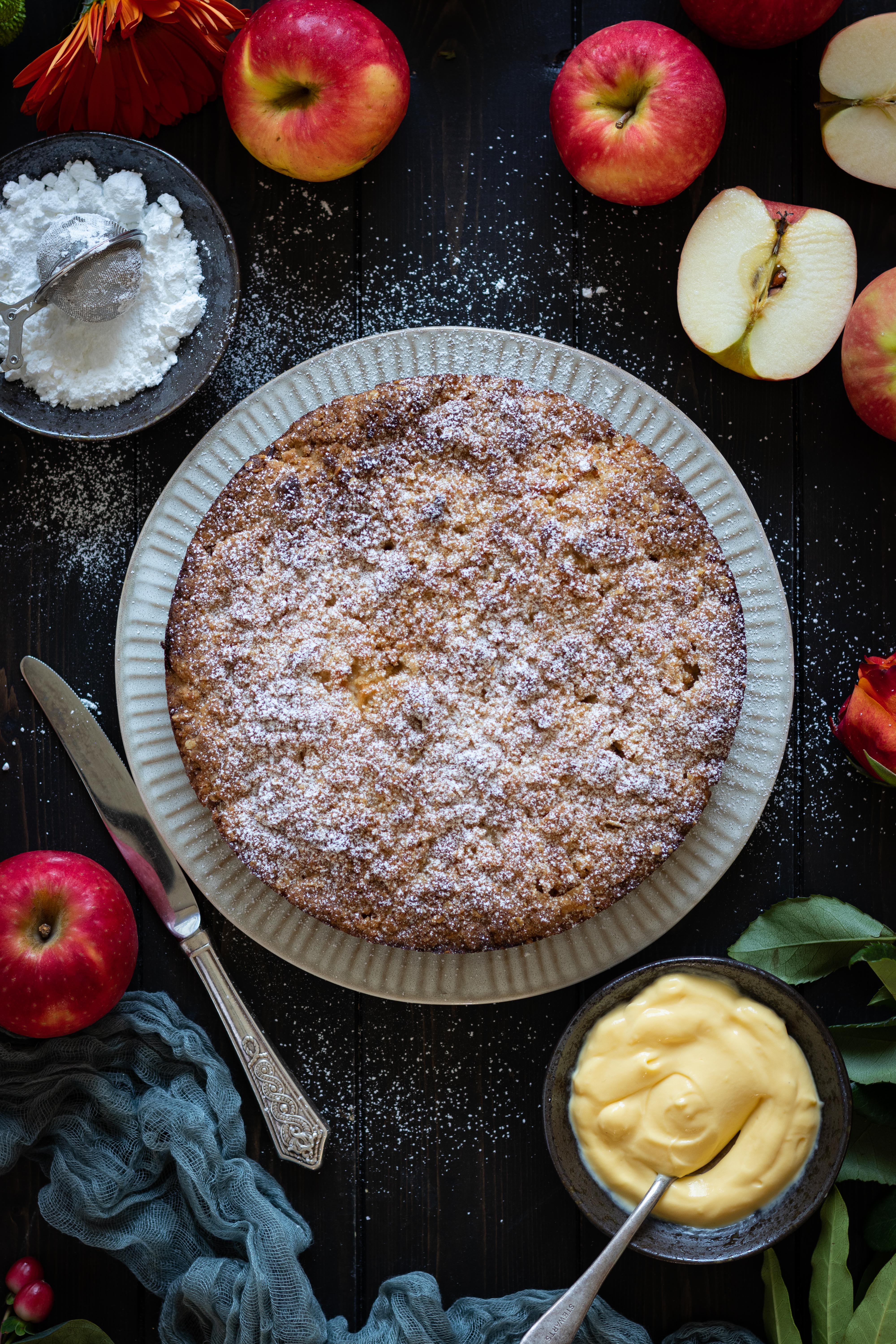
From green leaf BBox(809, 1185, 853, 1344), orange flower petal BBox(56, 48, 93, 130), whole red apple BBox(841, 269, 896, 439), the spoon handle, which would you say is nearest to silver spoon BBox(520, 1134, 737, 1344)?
the spoon handle

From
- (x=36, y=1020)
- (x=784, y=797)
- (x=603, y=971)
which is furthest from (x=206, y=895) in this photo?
(x=784, y=797)

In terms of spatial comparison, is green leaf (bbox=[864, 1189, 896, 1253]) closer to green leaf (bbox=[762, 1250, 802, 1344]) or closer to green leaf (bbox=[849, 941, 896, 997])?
green leaf (bbox=[762, 1250, 802, 1344])

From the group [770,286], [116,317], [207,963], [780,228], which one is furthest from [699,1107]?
[116,317]

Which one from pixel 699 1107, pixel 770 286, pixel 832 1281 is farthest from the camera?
pixel 770 286

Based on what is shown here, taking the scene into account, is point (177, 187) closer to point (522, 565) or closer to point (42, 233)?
point (42, 233)

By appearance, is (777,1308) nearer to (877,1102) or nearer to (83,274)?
(877,1102)

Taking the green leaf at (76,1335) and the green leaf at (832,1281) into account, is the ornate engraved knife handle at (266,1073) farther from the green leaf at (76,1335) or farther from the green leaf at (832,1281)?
the green leaf at (832,1281)
